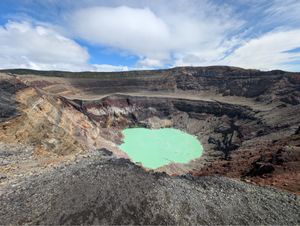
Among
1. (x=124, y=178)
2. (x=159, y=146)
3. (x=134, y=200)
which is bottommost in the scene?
(x=159, y=146)

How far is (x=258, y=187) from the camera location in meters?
14.7

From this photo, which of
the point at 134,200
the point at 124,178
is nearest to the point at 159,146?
the point at 124,178

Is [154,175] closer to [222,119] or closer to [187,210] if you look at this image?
[187,210]

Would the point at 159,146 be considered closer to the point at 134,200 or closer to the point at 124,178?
the point at 124,178

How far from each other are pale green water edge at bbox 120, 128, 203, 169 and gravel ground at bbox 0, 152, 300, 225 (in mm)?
23438

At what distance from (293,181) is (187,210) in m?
8.34

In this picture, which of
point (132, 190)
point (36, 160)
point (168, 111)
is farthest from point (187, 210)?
point (168, 111)

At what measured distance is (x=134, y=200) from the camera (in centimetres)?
1210

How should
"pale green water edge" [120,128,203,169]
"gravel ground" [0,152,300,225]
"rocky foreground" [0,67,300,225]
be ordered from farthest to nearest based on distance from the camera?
"pale green water edge" [120,128,203,169]
"rocky foreground" [0,67,300,225]
"gravel ground" [0,152,300,225]

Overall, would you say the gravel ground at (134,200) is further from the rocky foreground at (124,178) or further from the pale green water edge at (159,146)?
the pale green water edge at (159,146)

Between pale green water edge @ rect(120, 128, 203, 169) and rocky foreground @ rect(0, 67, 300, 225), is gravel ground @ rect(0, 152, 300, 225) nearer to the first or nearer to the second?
rocky foreground @ rect(0, 67, 300, 225)

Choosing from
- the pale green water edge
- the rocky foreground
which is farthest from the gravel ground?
the pale green water edge

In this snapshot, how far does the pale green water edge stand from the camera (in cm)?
4134

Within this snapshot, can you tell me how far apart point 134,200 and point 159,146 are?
3766cm
